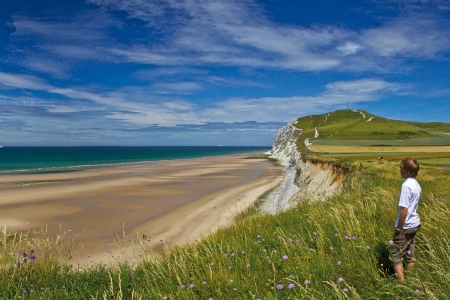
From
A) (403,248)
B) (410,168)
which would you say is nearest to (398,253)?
(403,248)

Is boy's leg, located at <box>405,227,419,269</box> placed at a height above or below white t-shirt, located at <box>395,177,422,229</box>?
below

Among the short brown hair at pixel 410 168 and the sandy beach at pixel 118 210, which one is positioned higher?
the short brown hair at pixel 410 168

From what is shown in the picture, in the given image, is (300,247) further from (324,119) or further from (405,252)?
(324,119)

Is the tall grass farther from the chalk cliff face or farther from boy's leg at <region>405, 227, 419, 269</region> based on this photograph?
the chalk cliff face

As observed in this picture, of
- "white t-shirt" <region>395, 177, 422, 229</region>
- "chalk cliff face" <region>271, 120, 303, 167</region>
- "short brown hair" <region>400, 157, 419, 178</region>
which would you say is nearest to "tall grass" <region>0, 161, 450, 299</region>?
"white t-shirt" <region>395, 177, 422, 229</region>

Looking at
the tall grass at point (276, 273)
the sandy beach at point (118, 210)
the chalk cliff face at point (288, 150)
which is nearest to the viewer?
the tall grass at point (276, 273)

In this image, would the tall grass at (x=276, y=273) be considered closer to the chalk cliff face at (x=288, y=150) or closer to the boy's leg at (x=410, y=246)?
the boy's leg at (x=410, y=246)

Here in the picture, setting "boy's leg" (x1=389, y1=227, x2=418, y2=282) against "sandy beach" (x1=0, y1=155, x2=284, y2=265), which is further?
"sandy beach" (x1=0, y1=155, x2=284, y2=265)

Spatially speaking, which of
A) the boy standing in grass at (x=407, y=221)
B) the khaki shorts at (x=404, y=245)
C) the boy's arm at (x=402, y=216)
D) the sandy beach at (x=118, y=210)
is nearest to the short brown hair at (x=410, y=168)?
the boy standing in grass at (x=407, y=221)

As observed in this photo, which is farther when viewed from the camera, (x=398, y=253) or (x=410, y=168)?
(x=410, y=168)

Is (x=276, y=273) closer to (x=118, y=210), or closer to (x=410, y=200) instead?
(x=410, y=200)

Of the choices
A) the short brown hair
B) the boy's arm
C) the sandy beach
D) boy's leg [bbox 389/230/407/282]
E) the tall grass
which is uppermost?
the short brown hair

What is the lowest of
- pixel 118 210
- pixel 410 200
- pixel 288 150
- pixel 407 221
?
pixel 118 210

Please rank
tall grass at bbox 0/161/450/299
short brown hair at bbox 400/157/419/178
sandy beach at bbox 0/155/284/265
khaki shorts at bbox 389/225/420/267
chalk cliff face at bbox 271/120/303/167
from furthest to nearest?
chalk cliff face at bbox 271/120/303/167
sandy beach at bbox 0/155/284/265
short brown hair at bbox 400/157/419/178
khaki shorts at bbox 389/225/420/267
tall grass at bbox 0/161/450/299
